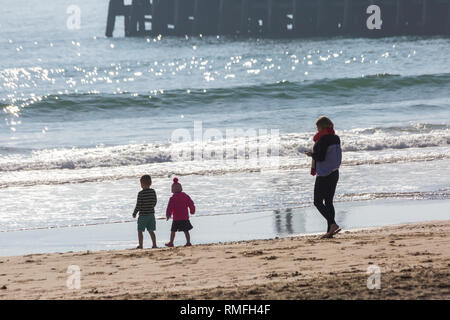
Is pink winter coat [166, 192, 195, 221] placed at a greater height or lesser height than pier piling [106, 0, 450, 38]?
lesser

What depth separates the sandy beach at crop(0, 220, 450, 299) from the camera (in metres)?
4.97

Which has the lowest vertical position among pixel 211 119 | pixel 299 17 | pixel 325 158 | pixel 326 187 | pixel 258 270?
pixel 211 119

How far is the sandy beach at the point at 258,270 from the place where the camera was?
4973 millimetres

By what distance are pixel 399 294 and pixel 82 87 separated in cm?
2820

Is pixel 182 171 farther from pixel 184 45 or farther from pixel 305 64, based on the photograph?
pixel 184 45

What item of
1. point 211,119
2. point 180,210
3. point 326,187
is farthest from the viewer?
point 211,119

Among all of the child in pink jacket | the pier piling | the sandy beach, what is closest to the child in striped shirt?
the child in pink jacket

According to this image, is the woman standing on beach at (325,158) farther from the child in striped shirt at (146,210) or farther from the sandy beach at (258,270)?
the child in striped shirt at (146,210)

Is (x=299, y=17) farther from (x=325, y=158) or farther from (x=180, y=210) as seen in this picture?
(x=325, y=158)

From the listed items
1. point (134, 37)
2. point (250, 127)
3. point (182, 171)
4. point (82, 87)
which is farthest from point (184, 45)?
point (182, 171)

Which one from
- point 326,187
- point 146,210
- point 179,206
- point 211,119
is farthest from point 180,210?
point 211,119

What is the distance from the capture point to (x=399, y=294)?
4645 mm

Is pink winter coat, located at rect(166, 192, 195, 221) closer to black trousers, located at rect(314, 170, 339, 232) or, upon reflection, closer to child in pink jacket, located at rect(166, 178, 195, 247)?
child in pink jacket, located at rect(166, 178, 195, 247)

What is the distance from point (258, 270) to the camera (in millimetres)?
6070
